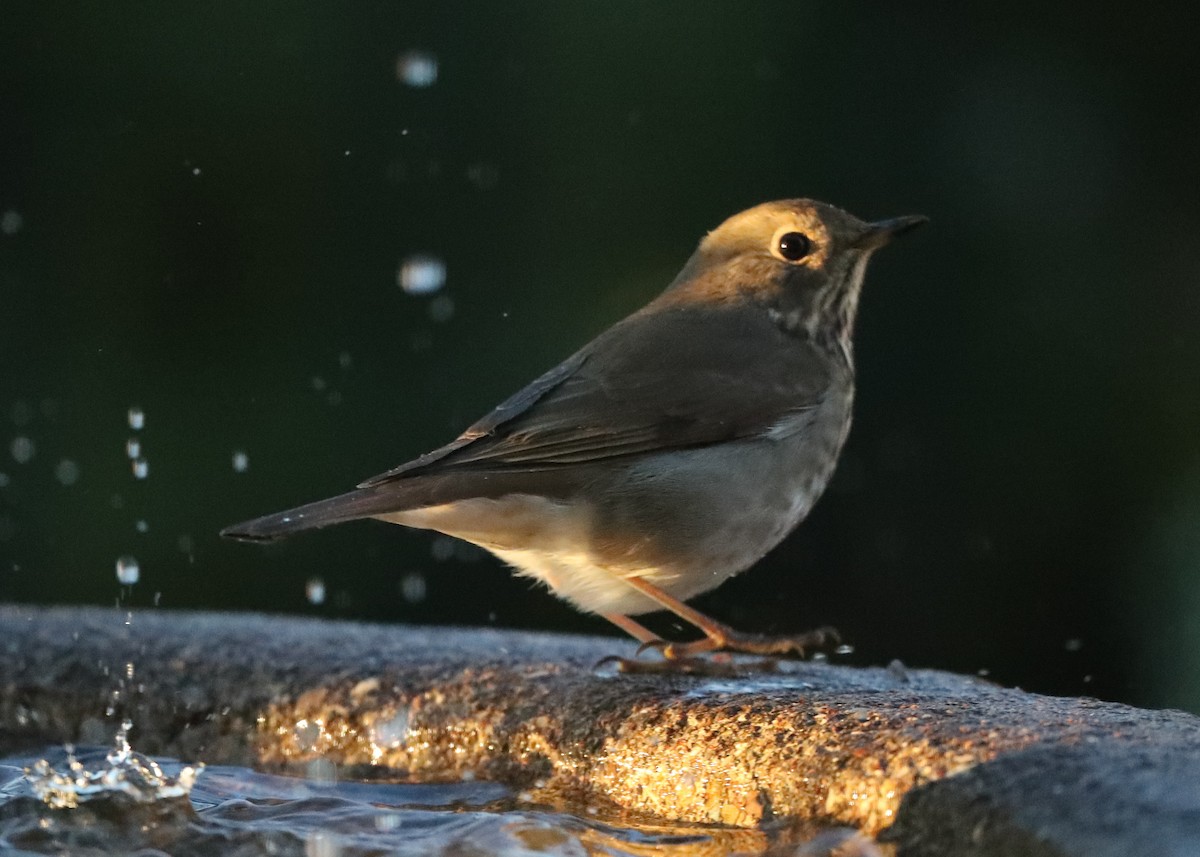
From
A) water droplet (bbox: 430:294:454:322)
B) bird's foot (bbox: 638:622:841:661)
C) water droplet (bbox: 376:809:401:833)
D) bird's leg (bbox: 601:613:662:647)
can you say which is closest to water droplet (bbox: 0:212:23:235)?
water droplet (bbox: 430:294:454:322)

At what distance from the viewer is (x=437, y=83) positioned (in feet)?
24.9

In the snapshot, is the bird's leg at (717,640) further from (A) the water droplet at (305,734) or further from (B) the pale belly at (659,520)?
(A) the water droplet at (305,734)

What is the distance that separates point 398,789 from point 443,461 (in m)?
0.90

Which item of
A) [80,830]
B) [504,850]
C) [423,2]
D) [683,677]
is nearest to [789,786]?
[504,850]

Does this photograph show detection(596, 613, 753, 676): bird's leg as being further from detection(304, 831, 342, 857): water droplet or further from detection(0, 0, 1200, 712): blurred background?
detection(0, 0, 1200, 712): blurred background

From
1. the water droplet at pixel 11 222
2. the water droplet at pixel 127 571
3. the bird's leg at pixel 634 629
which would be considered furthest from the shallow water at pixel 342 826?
the water droplet at pixel 11 222

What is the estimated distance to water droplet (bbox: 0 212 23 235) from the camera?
746 centimetres

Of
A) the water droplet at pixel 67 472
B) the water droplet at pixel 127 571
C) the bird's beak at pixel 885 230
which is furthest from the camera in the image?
the water droplet at pixel 67 472

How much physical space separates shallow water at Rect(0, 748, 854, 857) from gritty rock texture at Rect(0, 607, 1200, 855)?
9 centimetres

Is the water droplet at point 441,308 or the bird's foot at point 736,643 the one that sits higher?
the water droplet at point 441,308

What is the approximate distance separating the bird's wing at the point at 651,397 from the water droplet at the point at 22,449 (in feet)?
10.9

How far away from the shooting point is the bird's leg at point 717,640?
4.30 metres

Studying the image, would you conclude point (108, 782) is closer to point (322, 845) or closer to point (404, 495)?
point (322, 845)

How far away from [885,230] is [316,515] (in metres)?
1.96
